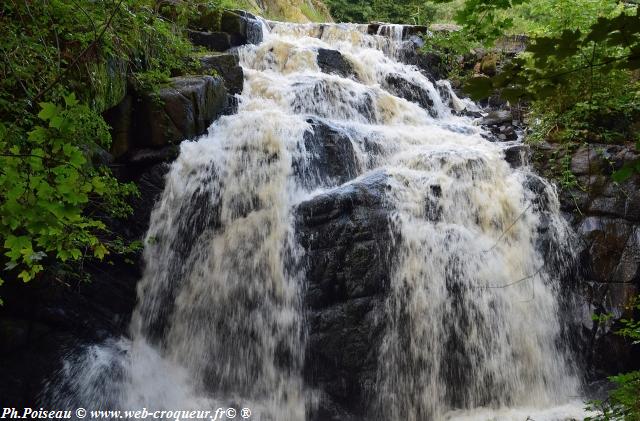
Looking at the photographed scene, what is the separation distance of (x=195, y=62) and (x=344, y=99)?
3.14 metres

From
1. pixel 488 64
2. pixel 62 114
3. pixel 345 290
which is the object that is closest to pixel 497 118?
pixel 488 64

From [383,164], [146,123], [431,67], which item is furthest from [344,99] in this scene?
[431,67]

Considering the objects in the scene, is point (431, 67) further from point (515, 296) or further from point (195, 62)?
point (515, 296)

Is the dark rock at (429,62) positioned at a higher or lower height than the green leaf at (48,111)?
higher

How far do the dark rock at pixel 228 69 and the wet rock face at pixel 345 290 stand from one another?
4055 mm

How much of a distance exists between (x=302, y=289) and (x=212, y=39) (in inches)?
310

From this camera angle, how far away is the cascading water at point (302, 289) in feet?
16.7

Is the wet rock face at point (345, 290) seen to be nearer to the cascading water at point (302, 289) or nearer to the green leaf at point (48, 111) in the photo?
the cascading water at point (302, 289)

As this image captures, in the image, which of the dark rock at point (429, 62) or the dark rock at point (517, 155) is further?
the dark rock at point (429, 62)

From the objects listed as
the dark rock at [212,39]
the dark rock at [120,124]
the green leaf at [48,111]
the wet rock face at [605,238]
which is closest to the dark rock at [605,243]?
the wet rock face at [605,238]

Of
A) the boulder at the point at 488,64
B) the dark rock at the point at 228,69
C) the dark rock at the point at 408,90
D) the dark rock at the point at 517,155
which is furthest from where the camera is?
the boulder at the point at 488,64

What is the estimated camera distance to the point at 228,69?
873 cm

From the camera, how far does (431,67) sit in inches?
490

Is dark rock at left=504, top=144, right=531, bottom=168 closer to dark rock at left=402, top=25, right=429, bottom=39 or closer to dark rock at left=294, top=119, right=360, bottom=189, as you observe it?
dark rock at left=294, top=119, right=360, bottom=189
